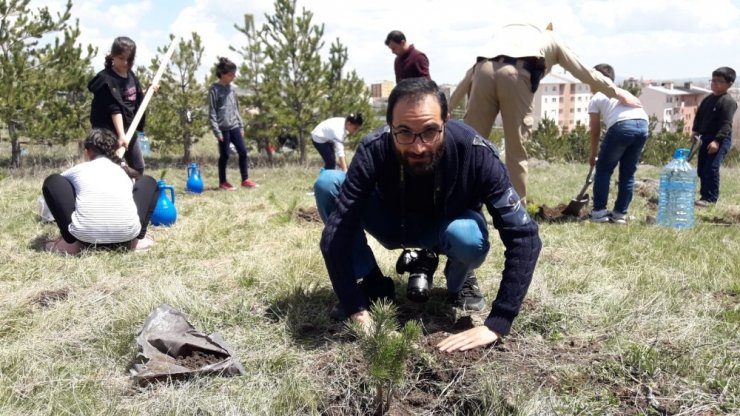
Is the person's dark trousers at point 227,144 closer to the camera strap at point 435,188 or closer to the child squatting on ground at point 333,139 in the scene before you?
the child squatting on ground at point 333,139

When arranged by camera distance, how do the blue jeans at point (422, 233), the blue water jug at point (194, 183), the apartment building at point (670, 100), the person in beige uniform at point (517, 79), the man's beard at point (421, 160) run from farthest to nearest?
the apartment building at point (670, 100), the blue water jug at point (194, 183), the person in beige uniform at point (517, 79), the blue jeans at point (422, 233), the man's beard at point (421, 160)

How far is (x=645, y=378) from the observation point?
2.10m

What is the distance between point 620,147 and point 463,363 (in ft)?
11.3

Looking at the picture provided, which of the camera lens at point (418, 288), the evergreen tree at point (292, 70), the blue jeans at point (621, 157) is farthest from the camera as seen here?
the evergreen tree at point (292, 70)

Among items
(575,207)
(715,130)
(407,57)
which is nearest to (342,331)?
(575,207)

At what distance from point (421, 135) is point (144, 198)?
2.72 meters

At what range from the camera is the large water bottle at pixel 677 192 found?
520cm

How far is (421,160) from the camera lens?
7.08 feet

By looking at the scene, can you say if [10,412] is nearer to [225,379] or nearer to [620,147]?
[225,379]

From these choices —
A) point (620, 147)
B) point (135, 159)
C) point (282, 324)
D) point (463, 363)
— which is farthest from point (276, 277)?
point (620, 147)

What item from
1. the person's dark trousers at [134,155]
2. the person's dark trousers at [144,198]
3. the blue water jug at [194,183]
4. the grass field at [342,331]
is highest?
the person's dark trousers at [134,155]

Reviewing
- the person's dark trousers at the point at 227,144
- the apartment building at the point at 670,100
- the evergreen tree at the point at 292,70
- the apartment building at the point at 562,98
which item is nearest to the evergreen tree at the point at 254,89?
the evergreen tree at the point at 292,70

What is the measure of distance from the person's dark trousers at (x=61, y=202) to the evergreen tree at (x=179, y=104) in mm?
8476

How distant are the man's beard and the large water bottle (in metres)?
3.64
